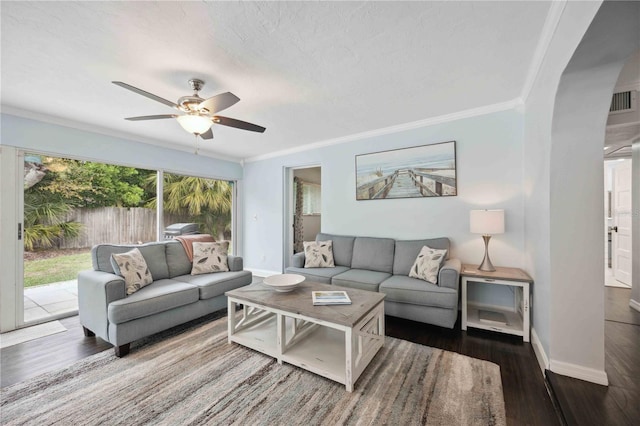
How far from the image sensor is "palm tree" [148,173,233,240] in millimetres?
4246

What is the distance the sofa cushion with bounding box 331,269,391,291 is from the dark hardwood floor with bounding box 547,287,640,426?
152 cm

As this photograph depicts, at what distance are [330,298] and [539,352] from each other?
67.6 inches

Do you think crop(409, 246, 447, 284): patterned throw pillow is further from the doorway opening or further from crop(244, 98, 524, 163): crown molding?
the doorway opening

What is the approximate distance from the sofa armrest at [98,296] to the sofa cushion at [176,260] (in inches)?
26.6

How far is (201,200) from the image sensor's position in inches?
188

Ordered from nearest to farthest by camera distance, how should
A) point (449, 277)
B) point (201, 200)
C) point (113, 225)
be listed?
point (449, 277) < point (113, 225) < point (201, 200)

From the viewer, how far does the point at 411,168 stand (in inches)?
135

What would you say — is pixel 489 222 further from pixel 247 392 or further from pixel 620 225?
pixel 620 225

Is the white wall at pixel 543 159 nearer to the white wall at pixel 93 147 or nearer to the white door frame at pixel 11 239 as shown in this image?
the white wall at pixel 93 147

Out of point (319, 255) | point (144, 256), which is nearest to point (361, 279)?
point (319, 255)

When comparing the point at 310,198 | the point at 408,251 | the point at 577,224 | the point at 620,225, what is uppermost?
the point at 310,198

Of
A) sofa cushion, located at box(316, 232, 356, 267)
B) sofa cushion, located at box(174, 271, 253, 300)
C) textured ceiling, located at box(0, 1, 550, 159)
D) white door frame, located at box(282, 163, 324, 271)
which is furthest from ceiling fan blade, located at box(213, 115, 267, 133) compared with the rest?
white door frame, located at box(282, 163, 324, 271)

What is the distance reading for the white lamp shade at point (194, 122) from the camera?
2058 mm

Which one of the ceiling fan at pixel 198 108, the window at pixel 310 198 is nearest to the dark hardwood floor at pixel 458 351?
the ceiling fan at pixel 198 108
